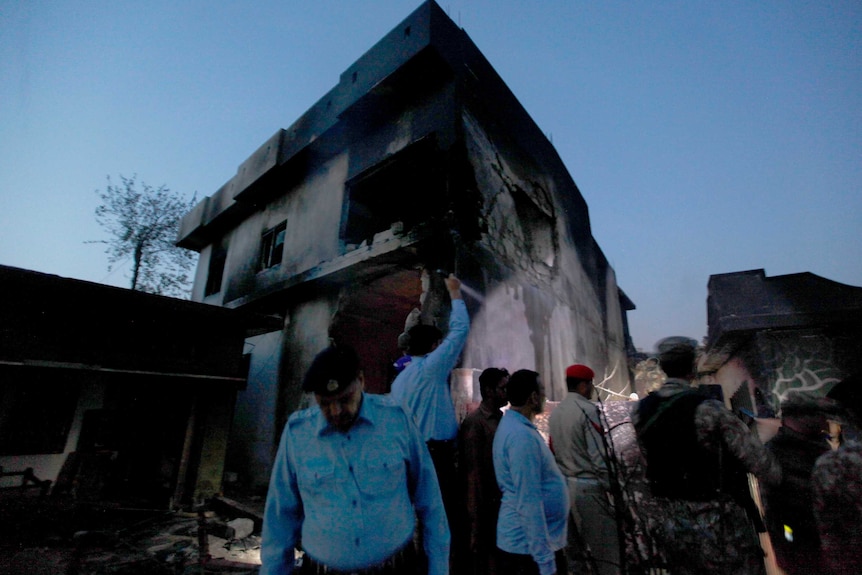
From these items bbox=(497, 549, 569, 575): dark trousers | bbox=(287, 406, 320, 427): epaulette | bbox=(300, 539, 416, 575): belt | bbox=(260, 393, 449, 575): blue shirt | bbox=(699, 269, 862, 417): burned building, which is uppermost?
bbox=(699, 269, 862, 417): burned building

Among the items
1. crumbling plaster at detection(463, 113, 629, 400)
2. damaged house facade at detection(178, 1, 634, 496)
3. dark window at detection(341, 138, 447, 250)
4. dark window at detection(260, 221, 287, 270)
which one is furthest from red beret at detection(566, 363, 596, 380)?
dark window at detection(260, 221, 287, 270)

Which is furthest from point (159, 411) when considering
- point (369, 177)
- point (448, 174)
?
point (448, 174)

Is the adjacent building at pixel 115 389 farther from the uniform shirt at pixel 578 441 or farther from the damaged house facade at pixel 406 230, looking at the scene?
the uniform shirt at pixel 578 441

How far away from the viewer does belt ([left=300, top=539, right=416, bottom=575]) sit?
1627 millimetres

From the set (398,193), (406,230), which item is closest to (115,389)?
(398,193)

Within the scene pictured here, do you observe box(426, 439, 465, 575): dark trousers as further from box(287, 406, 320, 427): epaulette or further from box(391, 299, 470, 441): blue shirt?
box(287, 406, 320, 427): epaulette

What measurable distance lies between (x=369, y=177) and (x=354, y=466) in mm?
6606

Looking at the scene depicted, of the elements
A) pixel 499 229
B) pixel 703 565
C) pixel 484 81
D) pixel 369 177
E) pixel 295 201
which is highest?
pixel 484 81

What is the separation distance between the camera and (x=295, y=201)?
31.7ft

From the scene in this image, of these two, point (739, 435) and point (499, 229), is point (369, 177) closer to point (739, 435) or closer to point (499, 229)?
point (499, 229)

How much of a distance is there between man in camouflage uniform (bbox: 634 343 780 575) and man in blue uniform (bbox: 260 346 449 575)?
63.1 inches

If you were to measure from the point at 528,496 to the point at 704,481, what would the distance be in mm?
1098

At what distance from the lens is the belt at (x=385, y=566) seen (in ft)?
5.34

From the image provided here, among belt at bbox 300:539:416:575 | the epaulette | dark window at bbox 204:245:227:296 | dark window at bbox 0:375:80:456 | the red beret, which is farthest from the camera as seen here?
dark window at bbox 204:245:227:296
